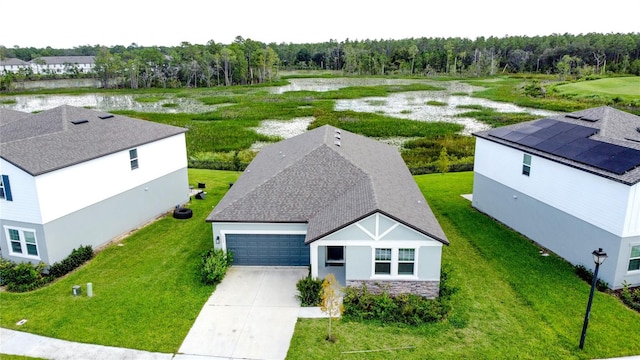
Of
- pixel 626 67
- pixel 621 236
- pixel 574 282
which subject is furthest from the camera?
pixel 626 67

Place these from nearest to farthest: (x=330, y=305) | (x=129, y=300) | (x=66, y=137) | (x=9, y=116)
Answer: (x=330, y=305) → (x=129, y=300) → (x=66, y=137) → (x=9, y=116)

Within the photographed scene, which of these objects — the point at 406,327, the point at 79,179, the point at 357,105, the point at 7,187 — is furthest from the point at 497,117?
the point at 7,187

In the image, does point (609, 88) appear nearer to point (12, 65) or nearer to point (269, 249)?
point (269, 249)

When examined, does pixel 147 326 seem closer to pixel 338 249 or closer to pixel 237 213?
pixel 237 213

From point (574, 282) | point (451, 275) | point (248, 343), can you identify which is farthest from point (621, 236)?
point (248, 343)

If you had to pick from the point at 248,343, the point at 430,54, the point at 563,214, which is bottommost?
the point at 248,343

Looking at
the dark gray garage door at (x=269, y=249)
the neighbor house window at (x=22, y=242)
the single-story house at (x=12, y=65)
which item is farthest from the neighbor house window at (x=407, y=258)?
the single-story house at (x=12, y=65)

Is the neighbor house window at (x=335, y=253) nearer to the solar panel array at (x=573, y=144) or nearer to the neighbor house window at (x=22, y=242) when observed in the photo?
the solar panel array at (x=573, y=144)
